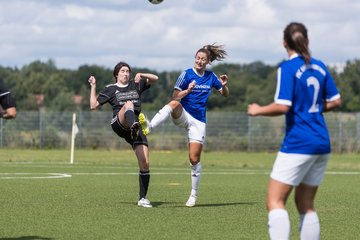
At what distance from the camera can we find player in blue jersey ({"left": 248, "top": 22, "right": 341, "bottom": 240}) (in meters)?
7.56

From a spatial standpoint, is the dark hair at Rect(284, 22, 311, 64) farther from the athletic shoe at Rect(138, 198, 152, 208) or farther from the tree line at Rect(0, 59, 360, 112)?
the tree line at Rect(0, 59, 360, 112)

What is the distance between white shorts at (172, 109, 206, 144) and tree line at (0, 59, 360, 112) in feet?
158

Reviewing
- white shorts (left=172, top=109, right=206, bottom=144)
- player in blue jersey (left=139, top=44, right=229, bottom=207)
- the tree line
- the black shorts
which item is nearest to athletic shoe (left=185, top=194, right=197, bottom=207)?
player in blue jersey (left=139, top=44, right=229, bottom=207)

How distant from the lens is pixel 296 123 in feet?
25.1

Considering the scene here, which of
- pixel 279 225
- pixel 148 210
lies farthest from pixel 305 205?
pixel 148 210

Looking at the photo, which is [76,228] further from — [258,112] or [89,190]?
[89,190]

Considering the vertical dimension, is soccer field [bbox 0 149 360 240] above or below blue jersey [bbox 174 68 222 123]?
below

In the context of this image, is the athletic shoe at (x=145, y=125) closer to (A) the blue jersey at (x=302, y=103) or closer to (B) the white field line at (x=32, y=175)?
(A) the blue jersey at (x=302, y=103)

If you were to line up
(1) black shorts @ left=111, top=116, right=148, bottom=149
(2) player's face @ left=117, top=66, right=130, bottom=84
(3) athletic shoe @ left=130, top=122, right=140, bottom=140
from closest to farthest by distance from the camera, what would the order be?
(3) athletic shoe @ left=130, top=122, right=140, bottom=140 → (1) black shorts @ left=111, top=116, right=148, bottom=149 → (2) player's face @ left=117, top=66, right=130, bottom=84

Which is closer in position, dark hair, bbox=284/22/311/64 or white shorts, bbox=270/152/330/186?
white shorts, bbox=270/152/330/186

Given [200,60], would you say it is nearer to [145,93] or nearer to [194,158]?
[194,158]

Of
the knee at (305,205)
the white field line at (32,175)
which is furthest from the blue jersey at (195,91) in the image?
the white field line at (32,175)

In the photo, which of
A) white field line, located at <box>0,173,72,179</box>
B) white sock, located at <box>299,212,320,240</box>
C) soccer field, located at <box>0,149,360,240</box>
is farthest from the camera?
white field line, located at <box>0,173,72,179</box>

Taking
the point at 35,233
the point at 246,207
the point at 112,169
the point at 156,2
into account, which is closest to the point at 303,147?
the point at 35,233
